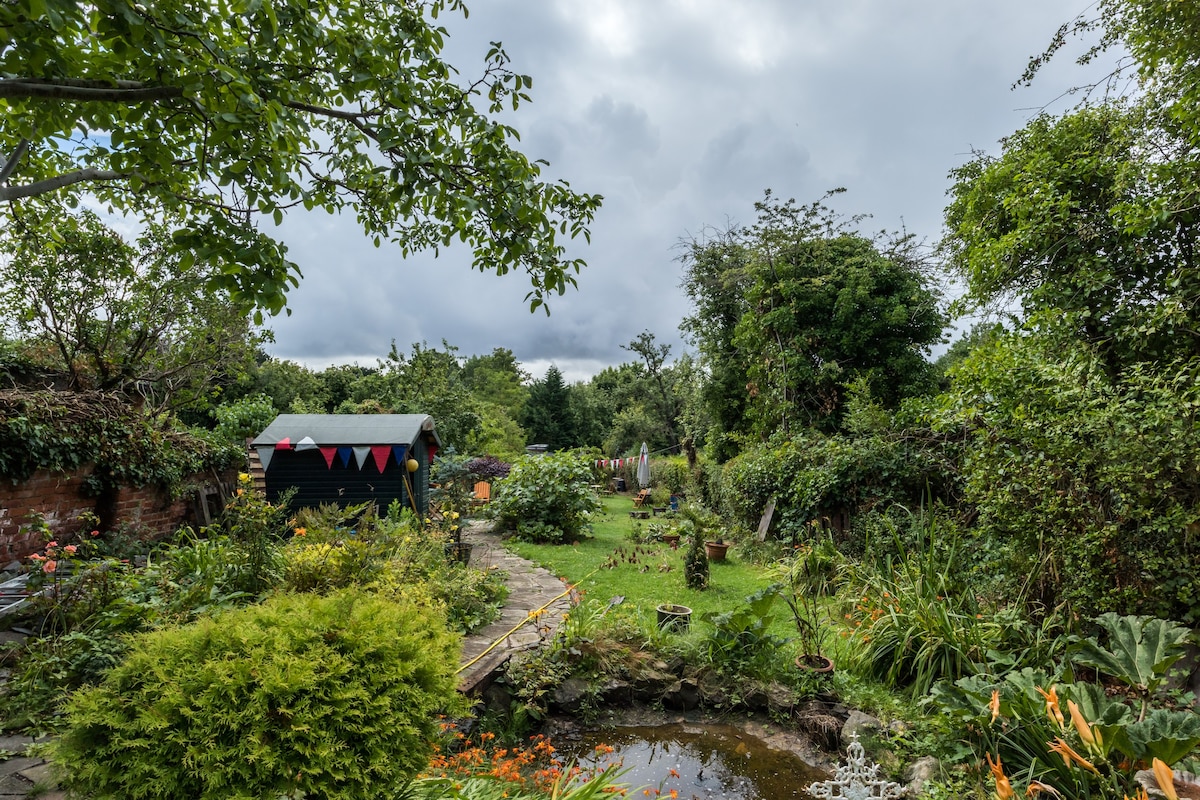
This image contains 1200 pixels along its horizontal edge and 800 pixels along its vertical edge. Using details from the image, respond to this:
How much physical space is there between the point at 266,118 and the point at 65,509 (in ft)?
20.1

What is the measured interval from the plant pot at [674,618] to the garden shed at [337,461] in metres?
5.02

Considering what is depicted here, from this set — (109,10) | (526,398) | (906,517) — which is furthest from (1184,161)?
(526,398)

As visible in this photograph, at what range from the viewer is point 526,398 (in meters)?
31.7

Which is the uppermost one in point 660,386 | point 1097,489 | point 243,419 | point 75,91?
point 660,386

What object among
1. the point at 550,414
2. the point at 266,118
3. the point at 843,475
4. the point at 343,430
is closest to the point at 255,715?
the point at 266,118

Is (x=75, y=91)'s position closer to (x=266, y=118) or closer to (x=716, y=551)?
(x=266, y=118)

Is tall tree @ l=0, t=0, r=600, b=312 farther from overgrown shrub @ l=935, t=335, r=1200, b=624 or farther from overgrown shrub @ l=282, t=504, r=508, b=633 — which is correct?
overgrown shrub @ l=935, t=335, r=1200, b=624

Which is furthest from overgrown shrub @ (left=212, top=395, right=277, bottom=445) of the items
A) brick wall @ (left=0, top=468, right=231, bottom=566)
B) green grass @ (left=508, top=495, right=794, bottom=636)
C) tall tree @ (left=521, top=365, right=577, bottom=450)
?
tall tree @ (left=521, top=365, right=577, bottom=450)

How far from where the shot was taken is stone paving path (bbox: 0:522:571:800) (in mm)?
2472

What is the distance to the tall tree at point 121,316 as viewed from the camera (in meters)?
7.23

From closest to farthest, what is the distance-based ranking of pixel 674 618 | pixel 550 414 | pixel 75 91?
pixel 75 91, pixel 674 618, pixel 550 414

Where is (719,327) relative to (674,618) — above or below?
above

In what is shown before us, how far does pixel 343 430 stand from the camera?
30.3 feet

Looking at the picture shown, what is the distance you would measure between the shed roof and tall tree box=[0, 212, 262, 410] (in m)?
1.53
